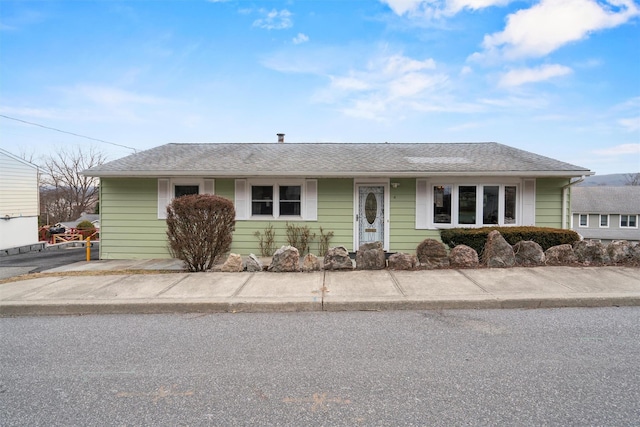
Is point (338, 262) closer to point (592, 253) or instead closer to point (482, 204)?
point (592, 253)

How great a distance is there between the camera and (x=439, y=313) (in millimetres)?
4707

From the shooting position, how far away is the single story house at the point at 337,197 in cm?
995

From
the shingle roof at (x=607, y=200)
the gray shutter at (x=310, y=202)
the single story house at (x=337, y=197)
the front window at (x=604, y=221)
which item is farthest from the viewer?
the front window at (x=604, y=221)

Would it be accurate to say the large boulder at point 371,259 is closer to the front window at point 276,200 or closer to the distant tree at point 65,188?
the front window at point 276,200

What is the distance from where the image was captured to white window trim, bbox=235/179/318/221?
10.3m

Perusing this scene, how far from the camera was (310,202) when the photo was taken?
33.9 ft

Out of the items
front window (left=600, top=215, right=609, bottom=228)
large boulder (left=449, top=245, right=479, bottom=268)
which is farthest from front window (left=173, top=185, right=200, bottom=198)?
front window (left=600, top=215, right=609, bottom=228)

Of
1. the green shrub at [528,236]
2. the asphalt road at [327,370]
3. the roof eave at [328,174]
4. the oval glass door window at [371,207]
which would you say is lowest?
the asphalt road at [327,370]

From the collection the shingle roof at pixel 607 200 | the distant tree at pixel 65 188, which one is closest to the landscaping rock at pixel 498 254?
the distant tree at pixel 65 188

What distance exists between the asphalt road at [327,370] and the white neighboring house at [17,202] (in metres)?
15.1

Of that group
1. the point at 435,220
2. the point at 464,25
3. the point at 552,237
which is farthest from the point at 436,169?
the point at 464,25

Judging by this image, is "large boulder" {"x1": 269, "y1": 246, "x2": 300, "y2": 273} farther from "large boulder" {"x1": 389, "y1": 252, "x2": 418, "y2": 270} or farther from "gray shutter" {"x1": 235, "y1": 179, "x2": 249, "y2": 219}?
"gray shutter" {"x1": 235, "y1": 179, "x2": 249, "y2": 219}

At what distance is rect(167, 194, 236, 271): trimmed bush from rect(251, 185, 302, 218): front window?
10.8 ft

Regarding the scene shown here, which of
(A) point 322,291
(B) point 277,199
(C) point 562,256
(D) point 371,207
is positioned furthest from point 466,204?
(A) point 322,291
